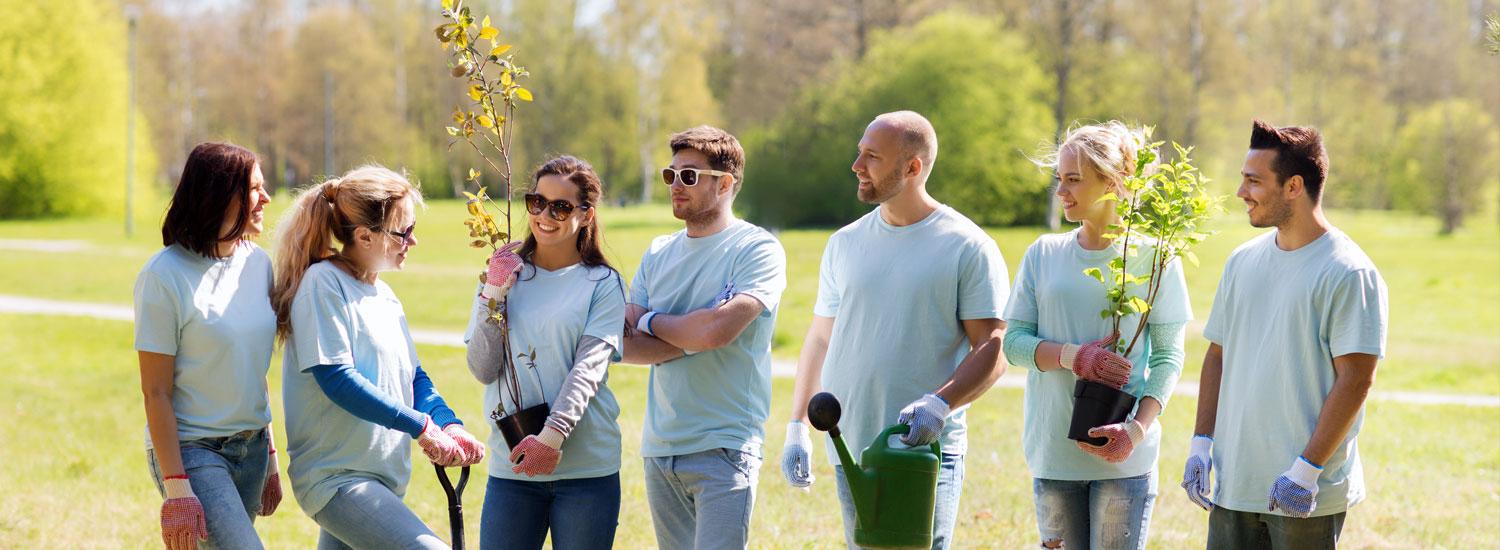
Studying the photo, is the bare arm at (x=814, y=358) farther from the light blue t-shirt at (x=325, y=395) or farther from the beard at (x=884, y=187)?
the light blue t-shirt at (x=325, y=395)

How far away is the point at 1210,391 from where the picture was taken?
4.14 metres

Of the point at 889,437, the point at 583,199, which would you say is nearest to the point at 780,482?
the point at 583,199

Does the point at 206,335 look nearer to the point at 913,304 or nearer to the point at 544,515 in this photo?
the point at 544,515

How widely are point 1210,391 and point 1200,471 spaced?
0.91 ft

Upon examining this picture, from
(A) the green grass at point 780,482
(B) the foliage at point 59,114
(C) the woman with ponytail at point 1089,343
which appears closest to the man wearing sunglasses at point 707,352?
(C) the woman with ponytail at point 1089,343

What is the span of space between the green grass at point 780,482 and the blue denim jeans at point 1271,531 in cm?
287

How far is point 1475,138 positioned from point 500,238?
161 ft

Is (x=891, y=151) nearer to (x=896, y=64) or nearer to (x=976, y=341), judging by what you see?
(x=976, y=341)

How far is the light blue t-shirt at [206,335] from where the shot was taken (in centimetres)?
370

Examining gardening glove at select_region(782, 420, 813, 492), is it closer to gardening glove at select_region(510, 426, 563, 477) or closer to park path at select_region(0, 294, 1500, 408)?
gardening glove at select_region(510, 426, 563, 477)

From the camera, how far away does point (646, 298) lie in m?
4.36

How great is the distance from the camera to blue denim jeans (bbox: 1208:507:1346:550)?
3.78 meters

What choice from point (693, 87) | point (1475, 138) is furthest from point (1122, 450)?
point (693, 87)

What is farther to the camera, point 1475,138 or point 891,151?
A: point 1475,138
